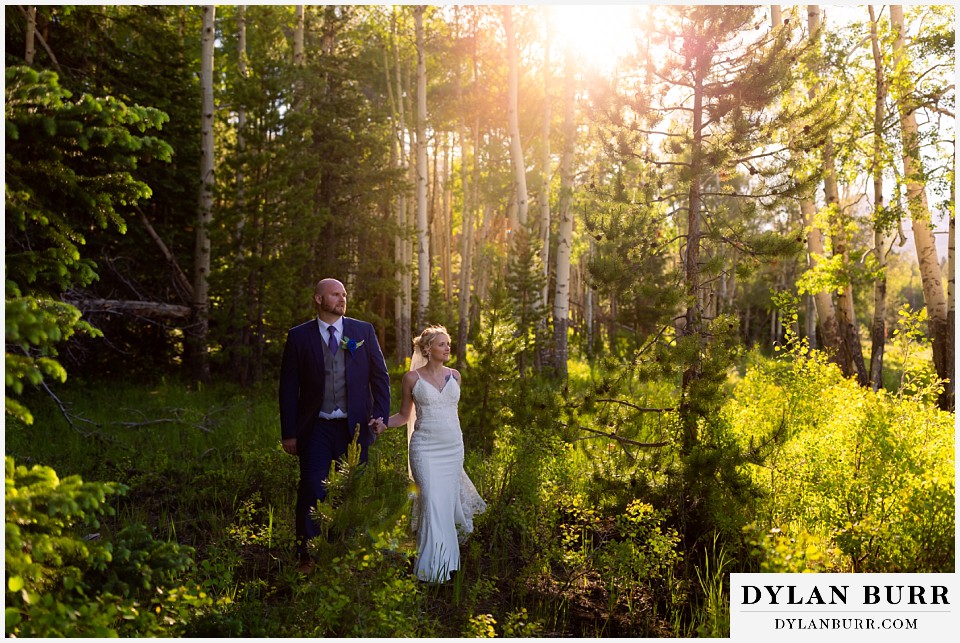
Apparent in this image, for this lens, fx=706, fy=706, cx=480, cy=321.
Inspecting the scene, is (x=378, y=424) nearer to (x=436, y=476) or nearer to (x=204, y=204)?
(x=436, y=476)

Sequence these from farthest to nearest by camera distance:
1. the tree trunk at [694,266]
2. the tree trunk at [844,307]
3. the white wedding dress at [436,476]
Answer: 1. the tree trunk at [844,307]
2. the tree trunk at [694,266]
3. the white wedding dress at [436,476]

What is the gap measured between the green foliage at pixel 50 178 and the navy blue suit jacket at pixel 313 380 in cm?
164

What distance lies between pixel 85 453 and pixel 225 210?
6.52 m

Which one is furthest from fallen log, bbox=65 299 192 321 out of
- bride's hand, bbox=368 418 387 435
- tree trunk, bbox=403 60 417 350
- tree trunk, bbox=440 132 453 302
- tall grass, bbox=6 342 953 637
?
tree trunk, bbox=440 132 453 302

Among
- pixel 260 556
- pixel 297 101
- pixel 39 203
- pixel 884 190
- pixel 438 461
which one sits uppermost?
pixel 297 101

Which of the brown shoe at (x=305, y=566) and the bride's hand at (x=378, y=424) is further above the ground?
the bride's hand at (x=378, y=424)

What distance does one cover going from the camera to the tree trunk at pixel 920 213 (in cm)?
1052

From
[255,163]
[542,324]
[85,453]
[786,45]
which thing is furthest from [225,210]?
[786,45]

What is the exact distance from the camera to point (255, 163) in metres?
13.2

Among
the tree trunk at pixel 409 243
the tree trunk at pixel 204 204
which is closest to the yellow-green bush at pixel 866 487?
the tree trunk at pixel 204 204

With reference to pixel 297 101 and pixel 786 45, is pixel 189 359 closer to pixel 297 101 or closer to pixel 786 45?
pixel 297 101

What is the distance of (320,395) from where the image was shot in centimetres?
522

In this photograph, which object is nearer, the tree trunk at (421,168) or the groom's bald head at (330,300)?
the groom's bald head at (330,300)

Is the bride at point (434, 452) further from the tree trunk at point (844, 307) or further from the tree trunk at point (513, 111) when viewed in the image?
the tree trunk at point (513, 111)
